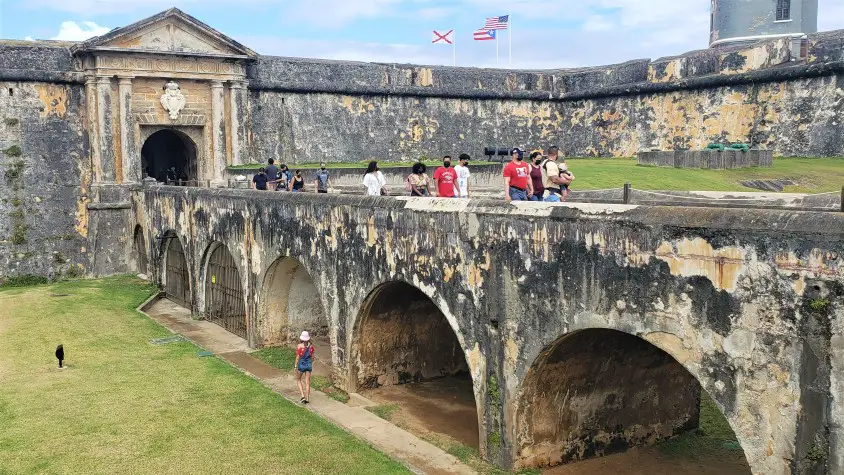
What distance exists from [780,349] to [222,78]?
17.3 metres

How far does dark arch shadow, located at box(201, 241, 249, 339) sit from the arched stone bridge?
0.23 meters

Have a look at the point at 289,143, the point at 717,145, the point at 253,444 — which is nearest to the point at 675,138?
the point at 717,145

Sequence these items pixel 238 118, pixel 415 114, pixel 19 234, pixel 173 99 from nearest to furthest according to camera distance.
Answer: pixel 19 234
pixel 173 99
pixel 238 118
pixel 415 114

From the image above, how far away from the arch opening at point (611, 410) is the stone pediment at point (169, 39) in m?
14.9

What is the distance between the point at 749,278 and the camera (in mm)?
5898

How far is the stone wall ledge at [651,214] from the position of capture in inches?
217

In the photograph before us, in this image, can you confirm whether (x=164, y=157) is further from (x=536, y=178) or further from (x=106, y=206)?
(x=536, y=178)

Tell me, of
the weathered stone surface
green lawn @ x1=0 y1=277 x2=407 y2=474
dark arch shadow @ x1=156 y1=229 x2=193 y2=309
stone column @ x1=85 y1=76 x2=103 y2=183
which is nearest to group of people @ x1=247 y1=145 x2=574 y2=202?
green lawn @ x1=0 y1=277 x2=407 y2=474

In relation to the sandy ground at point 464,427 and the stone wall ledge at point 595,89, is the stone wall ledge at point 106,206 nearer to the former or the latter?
the stone wall ledge at point 595,89

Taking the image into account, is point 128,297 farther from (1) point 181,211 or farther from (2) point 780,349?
(2) point 780,349

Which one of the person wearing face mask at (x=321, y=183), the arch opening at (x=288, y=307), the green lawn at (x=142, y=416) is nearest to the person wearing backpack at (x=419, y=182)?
the person wearing face mask at (x=321, y=183)

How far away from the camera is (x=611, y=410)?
344 inches

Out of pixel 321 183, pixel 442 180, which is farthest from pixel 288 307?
pixel 442 180

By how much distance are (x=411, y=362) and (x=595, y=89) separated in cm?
1473
